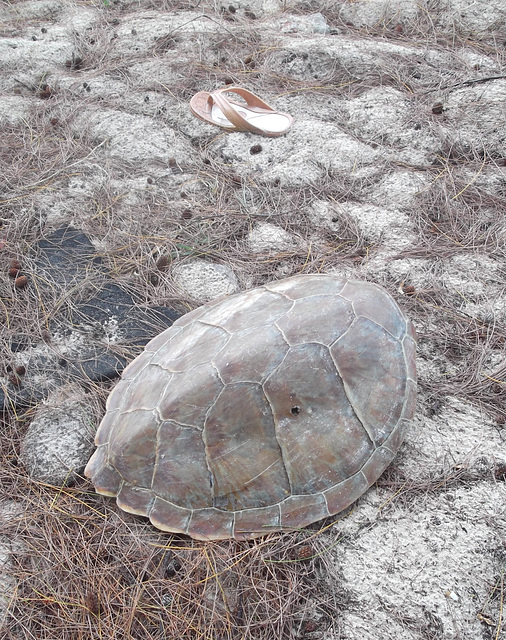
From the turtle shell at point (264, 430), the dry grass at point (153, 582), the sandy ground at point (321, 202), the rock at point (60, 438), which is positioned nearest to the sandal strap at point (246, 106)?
the sandy ground at point (321, 202)

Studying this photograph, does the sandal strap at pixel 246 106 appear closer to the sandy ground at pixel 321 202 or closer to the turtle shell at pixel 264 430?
the sandy ground at pixel 321 202

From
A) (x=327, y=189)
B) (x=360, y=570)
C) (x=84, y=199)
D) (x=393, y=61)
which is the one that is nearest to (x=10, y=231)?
(x=84, y=199)

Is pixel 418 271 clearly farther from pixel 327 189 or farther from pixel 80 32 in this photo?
pixel 80 32

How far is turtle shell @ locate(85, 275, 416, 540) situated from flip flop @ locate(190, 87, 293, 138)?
1967 mm

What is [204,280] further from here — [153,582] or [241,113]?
[241,113]

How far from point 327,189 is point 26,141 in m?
2.15

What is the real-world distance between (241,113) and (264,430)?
2.66 meters

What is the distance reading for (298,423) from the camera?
1847 millimetres

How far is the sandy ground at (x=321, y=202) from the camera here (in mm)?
1702

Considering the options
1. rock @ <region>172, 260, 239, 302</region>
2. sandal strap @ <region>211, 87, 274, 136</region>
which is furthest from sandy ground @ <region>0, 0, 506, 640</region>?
sandal strap @ <region>211, 87, 274, 136</region>

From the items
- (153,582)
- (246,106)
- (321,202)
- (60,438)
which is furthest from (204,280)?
(246,106)

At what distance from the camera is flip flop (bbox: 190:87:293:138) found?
3.44 meters

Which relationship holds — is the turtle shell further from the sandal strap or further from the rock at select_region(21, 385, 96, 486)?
the sandal strap

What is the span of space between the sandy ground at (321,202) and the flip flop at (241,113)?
0.29ft
